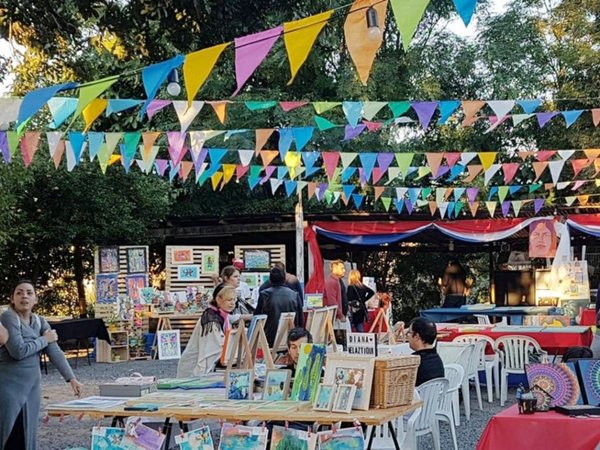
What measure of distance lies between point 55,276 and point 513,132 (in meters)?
10.8

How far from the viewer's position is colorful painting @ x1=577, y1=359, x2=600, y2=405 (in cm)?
411

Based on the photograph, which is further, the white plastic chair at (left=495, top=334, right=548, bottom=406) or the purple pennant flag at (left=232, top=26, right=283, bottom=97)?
the white plastic chair at (left=495, top=334, right=548, bottom=406)

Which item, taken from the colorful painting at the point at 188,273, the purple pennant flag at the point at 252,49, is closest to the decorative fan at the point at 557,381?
the purple pennant flag at the point at 252,49

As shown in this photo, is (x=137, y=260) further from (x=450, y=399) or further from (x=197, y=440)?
(x=197, y=440)

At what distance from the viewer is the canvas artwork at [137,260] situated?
575 inches

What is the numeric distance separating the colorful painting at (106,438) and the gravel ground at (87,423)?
108 inches

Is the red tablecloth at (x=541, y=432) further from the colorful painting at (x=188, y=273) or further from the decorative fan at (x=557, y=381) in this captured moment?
the colorful painting at (x=188, y=273)

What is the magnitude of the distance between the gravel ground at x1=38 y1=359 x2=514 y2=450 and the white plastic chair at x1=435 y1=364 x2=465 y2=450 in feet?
1.51

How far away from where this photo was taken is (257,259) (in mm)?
14805

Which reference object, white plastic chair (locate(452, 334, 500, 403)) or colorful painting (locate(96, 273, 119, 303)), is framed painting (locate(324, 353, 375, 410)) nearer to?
white plastic chair (locate(452, 334, 500, 403))

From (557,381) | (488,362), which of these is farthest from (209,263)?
(557,381)

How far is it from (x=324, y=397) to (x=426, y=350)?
1.70 metres

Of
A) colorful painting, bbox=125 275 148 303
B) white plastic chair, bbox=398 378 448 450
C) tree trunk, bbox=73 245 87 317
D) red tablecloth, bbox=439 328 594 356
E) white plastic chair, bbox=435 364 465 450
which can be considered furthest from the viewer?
tree trunk, bbox=73 245 87 317

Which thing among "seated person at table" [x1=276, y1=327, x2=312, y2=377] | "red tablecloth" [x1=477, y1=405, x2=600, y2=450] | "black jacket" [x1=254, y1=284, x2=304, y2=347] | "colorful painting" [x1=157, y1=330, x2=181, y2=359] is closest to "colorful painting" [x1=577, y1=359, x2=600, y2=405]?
"red tablecloth" [x1=477, y1=405, x2=600, y2=450]
